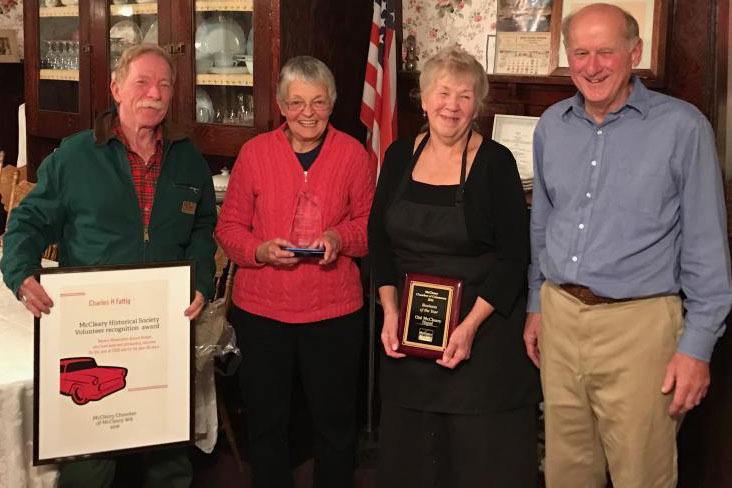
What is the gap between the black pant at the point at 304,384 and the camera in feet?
7.82

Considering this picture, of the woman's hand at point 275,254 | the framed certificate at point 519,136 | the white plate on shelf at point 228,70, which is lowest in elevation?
the woman's hand at point 275,254

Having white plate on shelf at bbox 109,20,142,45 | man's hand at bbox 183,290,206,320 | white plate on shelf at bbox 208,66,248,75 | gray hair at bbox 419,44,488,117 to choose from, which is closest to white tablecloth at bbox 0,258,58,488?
man's hand at bbox 183,290,206,320

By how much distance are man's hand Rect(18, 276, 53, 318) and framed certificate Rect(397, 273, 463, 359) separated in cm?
85

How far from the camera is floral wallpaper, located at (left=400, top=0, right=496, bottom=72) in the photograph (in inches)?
123

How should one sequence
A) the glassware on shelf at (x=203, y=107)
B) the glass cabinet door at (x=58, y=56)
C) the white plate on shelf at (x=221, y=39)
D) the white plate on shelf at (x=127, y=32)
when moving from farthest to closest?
the glass cabinet door at (x=58, y=56) → the white plate on shelf at (x=127, y=32) → the glassware on shelf at (x=203, y=107) → the white plate on shelf at (x=221, y=39)

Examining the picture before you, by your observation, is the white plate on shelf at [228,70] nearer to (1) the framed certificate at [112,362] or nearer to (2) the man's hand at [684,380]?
(1) the framed certificate at [112,362]

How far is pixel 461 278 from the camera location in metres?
2.06

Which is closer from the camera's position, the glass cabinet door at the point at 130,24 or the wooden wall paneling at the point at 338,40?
the wooden wall paneling at the point at 338,40

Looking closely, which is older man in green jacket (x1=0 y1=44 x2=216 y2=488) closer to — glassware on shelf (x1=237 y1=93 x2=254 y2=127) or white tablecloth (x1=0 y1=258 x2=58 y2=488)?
white tablecloth (x1=0 y1=258 x2=58 y2=488)

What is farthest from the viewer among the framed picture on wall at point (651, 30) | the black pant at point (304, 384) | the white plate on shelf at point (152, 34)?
the white plate on shelf at point (152, 34)

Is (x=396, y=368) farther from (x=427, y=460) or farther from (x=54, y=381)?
(x=54, y=381)

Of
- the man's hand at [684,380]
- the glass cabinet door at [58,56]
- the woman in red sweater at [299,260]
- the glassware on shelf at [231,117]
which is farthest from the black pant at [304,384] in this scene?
the glass cabinet door at [58,56]

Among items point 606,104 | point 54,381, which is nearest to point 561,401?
point 606,104

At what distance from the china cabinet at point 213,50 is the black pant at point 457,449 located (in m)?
1.36
